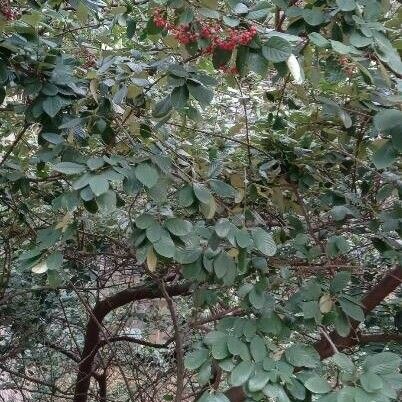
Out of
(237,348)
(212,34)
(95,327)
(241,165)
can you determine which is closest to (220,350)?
(237,348)

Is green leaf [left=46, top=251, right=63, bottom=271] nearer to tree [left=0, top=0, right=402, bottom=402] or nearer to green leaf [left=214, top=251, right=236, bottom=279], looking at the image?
tree [left=0, top=0, right=402, bottom=402]

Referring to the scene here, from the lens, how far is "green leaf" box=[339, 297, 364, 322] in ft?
4.21

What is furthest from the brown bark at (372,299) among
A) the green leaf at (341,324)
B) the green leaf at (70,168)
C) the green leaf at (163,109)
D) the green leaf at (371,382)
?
the green leaf at (70,168)

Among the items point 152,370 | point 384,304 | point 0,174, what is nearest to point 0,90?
point 0,174

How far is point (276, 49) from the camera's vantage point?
41.3 inches

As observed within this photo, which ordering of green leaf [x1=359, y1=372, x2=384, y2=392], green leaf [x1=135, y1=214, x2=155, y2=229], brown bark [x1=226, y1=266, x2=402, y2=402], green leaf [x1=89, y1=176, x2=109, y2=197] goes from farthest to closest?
brown bark [x1=226, y1=266, x2=402, y2=402] < green leaf [x1=135, y1=214, x2=155, y2=229] < green leaf [x1=89, y1=176, x2=109, y2=197] < green leaf [x1=359, y1=372, x2=384, y2=392]

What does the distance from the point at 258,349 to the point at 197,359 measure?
0.12 metres

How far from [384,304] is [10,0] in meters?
1.46

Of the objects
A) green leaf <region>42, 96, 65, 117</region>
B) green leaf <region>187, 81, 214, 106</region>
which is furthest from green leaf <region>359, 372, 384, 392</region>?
green leaf <region>42, 96, 65, 117</region>

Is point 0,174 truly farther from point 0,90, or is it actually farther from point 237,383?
point 237,383

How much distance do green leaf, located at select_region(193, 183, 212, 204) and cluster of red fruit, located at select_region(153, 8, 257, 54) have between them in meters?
0.28

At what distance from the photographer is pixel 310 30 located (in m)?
1.17

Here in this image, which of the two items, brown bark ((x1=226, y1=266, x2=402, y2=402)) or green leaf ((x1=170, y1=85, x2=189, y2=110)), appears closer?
green leaf ((x1=170, y1=85, x2=189, y2=110))

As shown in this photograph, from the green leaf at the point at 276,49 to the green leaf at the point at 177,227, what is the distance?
1.16 ft
